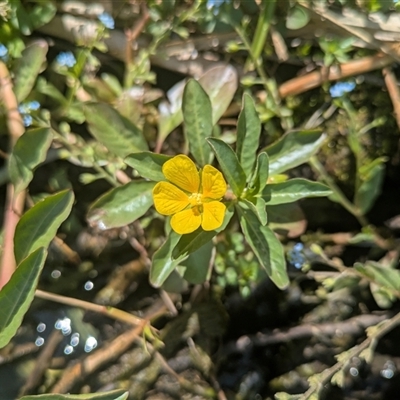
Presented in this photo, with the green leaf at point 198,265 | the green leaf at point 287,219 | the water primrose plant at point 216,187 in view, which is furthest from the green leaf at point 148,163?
the green leaf at point 287,219

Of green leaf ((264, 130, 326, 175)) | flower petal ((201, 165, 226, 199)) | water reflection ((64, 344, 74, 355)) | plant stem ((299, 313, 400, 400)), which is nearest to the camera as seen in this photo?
flower petal ((201, 165, 226, 199))

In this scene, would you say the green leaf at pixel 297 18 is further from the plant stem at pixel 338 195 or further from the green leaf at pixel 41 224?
the green leaf at pixel 41 224

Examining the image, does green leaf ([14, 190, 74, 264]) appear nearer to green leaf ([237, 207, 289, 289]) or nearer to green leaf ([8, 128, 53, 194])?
green leaf ([8, 128, 53, 194])

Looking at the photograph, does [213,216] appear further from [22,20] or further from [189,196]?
[22,20]

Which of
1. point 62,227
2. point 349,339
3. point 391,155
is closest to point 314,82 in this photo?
point 391,155

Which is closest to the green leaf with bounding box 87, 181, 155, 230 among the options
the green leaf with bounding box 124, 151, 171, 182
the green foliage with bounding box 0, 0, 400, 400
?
the green foliage with bounding box 0, 0, 400, 400

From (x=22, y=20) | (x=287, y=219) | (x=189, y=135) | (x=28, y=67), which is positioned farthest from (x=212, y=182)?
(x=22, y=20)
